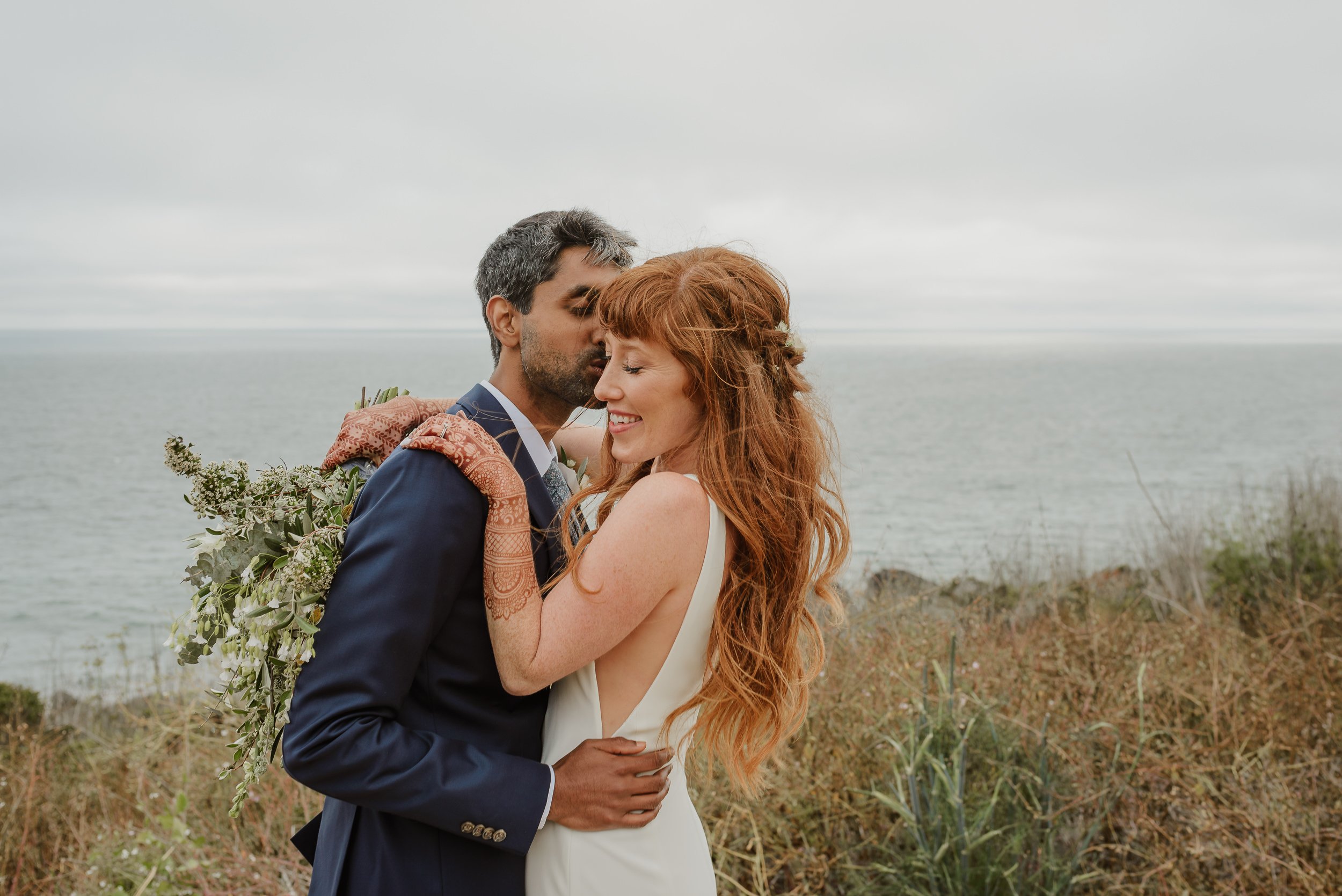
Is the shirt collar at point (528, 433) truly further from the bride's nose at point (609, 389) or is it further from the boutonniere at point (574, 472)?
the bride's nose at point (609, 389)

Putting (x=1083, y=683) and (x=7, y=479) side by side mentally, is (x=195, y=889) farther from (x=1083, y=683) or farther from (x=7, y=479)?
(x=7, y=479)

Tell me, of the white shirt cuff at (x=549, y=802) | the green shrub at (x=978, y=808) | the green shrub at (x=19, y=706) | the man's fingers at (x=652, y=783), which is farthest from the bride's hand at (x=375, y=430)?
the green shrub at (x=19, y=706)

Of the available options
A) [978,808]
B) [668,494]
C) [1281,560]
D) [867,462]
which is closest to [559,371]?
[668,494]

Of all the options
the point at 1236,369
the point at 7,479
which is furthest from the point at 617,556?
the point at 1236,369

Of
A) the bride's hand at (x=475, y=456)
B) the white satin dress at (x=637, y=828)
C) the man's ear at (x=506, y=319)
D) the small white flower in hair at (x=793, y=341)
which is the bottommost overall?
the white satin dress at (x=637, y=828)

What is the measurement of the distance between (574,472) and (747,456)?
31.5 inches

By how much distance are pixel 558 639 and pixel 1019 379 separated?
3872 inches

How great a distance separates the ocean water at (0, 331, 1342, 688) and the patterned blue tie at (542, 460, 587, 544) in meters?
0.73

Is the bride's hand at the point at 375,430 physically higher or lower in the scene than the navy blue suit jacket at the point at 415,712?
higher

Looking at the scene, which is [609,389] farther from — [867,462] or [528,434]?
[867,462]

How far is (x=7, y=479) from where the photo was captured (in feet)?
109

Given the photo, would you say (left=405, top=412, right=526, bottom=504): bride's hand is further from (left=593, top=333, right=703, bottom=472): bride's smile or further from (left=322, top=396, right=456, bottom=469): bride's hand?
(left=322, top=396, right=456, bottom=469): bride's hand

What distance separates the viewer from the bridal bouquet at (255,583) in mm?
1863

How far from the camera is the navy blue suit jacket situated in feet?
6.04
